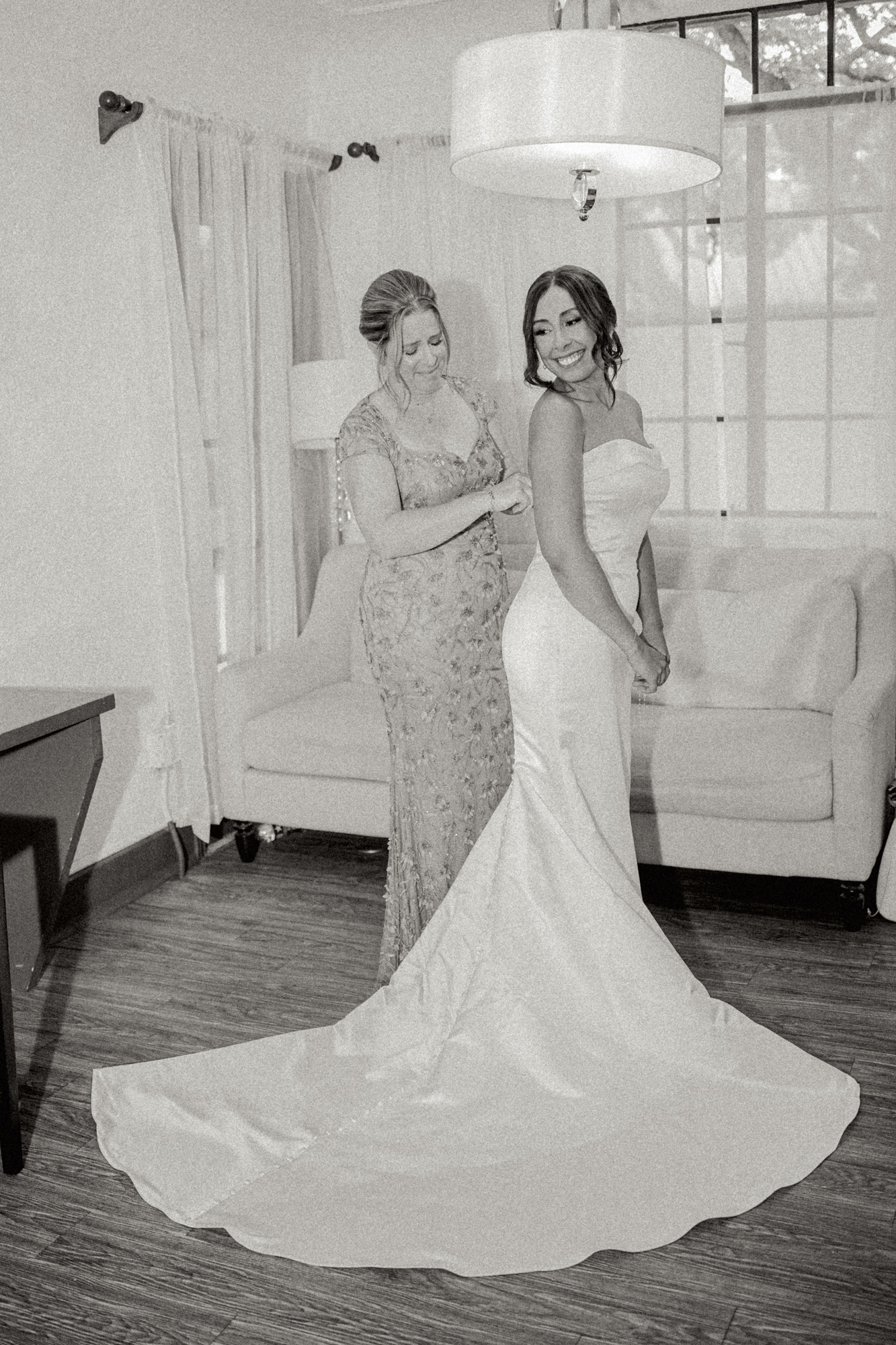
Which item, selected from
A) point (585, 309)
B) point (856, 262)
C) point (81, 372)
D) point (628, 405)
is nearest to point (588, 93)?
point (585, 309)

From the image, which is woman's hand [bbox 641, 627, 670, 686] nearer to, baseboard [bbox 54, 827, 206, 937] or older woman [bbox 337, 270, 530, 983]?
older woman [bbox 337, 270, 530, 983]

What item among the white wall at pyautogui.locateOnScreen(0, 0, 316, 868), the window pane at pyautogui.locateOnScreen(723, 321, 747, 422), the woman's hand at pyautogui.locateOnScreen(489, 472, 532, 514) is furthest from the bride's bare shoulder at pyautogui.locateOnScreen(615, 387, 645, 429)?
the window pane at pyautogui.locateOnScreen(723, 321, 747, 422)

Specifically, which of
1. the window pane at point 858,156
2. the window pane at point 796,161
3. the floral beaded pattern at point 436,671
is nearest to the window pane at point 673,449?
the window pane at point 796,161

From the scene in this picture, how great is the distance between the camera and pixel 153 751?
4.38 metres

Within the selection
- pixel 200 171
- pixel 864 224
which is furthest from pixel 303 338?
pixel 864 224

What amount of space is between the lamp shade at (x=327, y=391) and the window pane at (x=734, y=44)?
153 centimetres

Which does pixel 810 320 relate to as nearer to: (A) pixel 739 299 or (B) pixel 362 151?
(A) pixel 739 299

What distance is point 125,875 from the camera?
14.0ft

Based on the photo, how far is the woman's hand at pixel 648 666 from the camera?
2867 millimetres

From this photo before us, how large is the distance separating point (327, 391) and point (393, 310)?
177 centimetres

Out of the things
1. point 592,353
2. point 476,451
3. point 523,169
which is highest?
point 523,169

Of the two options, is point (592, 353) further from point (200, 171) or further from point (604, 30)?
point (200, 171)

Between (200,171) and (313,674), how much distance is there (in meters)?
1.65

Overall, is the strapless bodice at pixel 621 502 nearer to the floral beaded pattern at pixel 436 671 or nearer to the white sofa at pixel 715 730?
the floral beaded pattern at pixel 436 671
